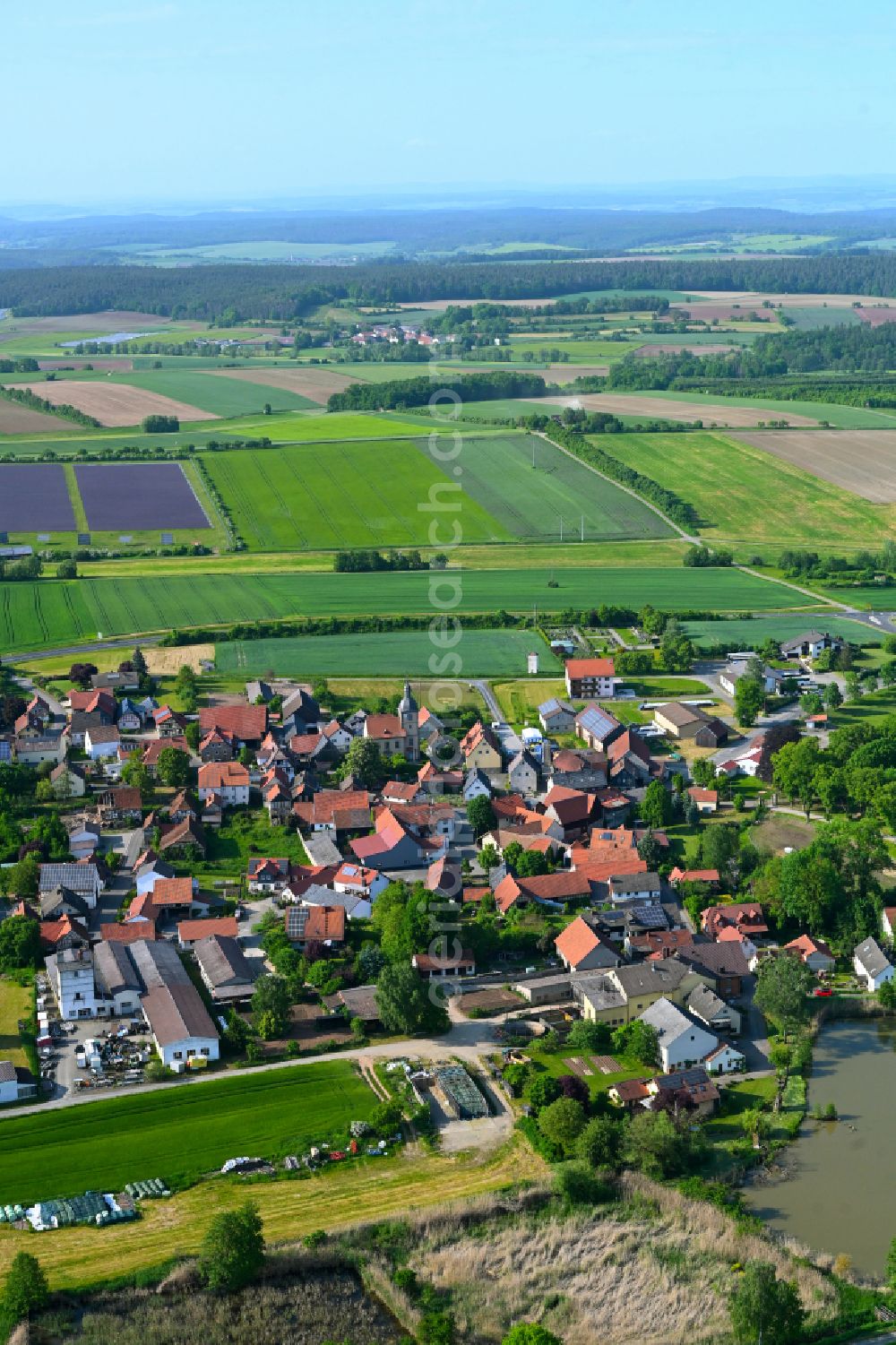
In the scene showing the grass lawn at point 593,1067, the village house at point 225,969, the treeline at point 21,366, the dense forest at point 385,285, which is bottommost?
the grass lawn at point 593,1067

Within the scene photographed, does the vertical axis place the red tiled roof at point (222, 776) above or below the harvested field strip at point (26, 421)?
below

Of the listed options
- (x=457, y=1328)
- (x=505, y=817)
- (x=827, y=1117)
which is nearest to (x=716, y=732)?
(x=505, y=817)

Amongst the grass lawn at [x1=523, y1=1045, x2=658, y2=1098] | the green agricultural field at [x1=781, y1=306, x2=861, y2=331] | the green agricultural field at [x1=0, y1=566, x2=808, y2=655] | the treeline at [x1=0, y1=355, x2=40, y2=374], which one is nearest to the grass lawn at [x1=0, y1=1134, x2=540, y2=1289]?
the grass lawn at [x1=523, y1=1045, x2=658, y2=1098]

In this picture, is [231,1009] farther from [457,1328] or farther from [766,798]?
[766,798]

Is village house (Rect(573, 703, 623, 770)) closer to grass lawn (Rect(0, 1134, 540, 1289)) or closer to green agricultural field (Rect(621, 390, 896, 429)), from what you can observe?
grass lawn (Rect(0, 1134, 540, 1289))

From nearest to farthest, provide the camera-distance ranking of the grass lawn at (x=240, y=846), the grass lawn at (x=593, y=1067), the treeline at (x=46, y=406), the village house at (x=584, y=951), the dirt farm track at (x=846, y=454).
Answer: the grass lawn at (x=593, y=1067)
the village house at (x=584, y=951)
the grass lawn at (x=240, y=846)
the dirt farm track at (x=846, y=454)
the treeline at (x=46, y=406)

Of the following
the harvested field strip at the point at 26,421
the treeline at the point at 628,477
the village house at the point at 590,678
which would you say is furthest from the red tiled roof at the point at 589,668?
the harvested field strip at the point at 26,421

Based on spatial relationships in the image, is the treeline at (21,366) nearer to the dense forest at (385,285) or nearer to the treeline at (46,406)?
the treeline at (46,406)
